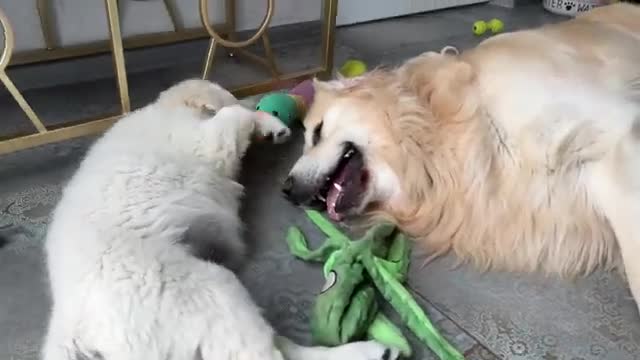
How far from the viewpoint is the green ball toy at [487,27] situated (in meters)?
3.64

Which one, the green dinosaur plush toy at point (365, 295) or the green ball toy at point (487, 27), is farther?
the green ball toy at point (487, 27)

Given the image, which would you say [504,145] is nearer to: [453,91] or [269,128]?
[453,91]

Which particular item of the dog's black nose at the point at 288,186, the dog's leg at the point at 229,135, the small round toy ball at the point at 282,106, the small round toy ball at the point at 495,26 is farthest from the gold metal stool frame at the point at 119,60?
the small round toy ball at the point at 495,26

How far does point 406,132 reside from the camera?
1.76m

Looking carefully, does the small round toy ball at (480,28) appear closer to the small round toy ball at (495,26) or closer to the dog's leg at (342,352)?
the small round toy ball at (495,26)

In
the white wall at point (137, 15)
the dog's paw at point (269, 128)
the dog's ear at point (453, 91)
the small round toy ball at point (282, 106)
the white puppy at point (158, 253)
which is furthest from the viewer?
the white wall at point (137, 15)

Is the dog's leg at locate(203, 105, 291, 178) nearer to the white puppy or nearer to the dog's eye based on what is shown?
the white puppy

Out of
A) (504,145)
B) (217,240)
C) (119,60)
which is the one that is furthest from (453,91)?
(119,60)

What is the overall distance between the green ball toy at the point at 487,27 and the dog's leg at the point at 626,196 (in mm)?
2219

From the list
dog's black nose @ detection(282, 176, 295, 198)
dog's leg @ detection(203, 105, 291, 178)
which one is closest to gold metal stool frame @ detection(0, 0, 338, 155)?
dog's leg @ detection(203, 105, 291, 178)

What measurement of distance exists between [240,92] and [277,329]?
120 cm

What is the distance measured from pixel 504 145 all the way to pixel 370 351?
0.66 m

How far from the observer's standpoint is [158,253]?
124cm

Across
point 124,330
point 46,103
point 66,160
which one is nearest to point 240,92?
point 66,160
